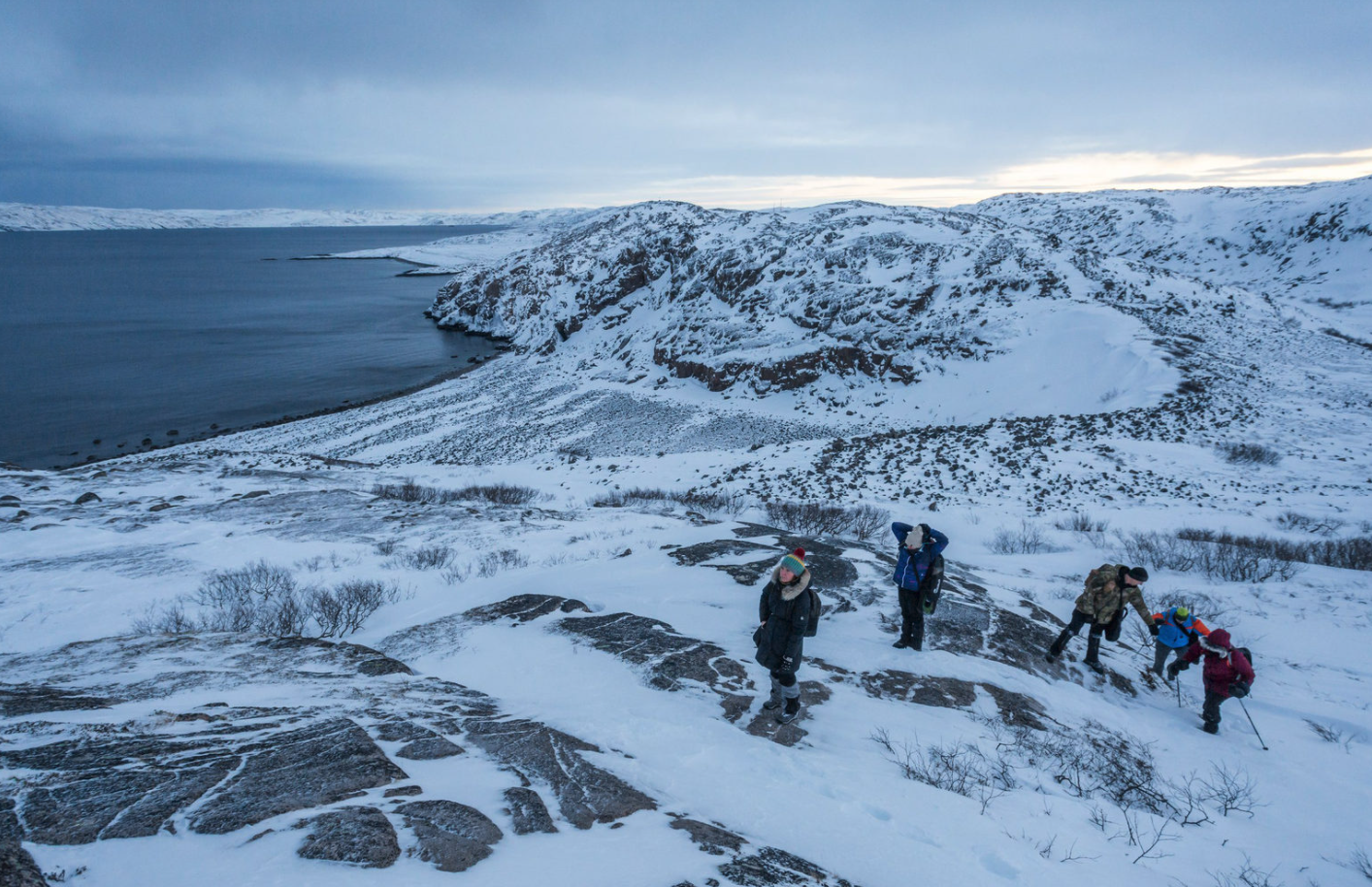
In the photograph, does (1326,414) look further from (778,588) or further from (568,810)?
(568,810)

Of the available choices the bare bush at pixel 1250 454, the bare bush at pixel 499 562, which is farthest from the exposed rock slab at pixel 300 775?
the bare bush at pixel 1250 454

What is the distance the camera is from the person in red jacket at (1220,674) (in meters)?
6.64

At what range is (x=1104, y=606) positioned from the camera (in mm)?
7746

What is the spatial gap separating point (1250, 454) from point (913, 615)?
1922 cm

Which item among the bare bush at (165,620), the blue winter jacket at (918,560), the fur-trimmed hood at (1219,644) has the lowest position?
the bare bush at (165,620)

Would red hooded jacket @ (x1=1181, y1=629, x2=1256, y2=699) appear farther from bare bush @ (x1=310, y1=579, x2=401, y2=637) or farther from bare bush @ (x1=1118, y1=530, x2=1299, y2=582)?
bare bush @ (x1=310, y1=579, x2=401, y2=637)

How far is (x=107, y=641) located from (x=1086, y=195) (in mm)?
126155

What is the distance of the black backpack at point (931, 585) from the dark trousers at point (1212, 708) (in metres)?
3.24

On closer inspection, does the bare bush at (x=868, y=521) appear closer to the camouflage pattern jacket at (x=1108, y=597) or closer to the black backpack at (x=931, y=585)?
the camouflage pattern jacket at (x=1108, y=597)

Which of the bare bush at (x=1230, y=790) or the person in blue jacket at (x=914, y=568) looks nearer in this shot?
the bare bush at (x=1230, y=790)

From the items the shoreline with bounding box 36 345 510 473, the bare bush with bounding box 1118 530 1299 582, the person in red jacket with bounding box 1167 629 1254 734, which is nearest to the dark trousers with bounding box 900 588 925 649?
the person in red jacket with bounding box 1167 629 1254 734

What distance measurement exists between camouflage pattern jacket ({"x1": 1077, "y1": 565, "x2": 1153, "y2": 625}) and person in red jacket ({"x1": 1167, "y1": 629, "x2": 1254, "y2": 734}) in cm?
80

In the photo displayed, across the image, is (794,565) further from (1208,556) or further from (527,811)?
(1208,556)

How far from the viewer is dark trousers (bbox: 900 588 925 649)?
25.3 ft
